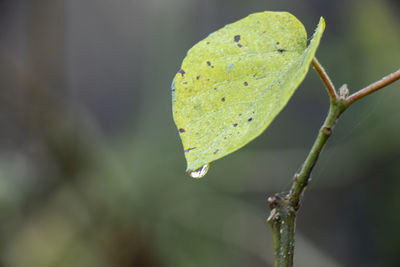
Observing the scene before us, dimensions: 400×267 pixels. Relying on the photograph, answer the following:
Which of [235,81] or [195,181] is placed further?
[195,181]

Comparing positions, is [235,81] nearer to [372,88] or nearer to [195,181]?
[372,88]

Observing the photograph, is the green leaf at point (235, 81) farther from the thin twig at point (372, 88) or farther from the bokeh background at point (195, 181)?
the bokeh background at point (195, 181)

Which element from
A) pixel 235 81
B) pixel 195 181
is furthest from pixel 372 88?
pixel 195 181

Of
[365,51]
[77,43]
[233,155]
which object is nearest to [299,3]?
[365,51]

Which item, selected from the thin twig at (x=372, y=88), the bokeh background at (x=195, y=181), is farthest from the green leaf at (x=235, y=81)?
the bokeh background at (x=195, y=181)

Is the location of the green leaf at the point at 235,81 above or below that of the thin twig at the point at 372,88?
above

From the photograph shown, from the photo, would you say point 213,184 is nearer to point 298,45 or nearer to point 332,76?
point 332,76
